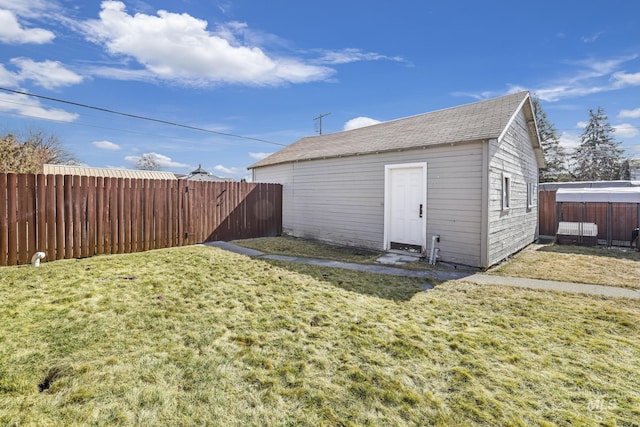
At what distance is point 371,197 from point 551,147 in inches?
1196

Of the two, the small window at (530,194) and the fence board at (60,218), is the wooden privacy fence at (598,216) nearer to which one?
the small window at (530,194)

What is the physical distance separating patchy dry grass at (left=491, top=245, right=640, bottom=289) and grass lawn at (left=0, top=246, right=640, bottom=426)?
4.80ft

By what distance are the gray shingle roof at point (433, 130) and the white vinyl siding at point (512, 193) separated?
0.53m

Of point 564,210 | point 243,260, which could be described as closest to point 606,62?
point 564,210

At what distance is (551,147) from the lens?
95.1 feet

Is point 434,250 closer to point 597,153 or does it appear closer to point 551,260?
point 551,260

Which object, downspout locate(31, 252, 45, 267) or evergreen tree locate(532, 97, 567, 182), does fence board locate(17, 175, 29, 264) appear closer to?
downspout locate(31, 252, 45, 267)

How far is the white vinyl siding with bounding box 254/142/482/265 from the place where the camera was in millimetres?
6793

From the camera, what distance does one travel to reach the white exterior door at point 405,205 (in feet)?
25.3

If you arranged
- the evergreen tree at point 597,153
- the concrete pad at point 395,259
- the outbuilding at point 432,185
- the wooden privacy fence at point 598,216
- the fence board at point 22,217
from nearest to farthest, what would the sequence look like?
the fence board at point 22,217, the outbuilding at point 432,185, the concrete pad at point 395,259, the wooden privacy fence at point 598,216, the evergreen tree at point 597,153

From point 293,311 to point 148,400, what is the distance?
2.03m

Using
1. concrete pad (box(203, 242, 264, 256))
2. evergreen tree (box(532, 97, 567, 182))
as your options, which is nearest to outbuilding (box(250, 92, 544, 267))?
concrete pad (box(203, 242, 264, 256))

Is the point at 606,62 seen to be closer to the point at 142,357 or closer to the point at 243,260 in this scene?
the point at 243,260

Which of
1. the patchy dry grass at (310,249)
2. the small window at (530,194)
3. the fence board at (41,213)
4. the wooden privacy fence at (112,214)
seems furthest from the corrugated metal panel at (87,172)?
the small window at (530,194)
